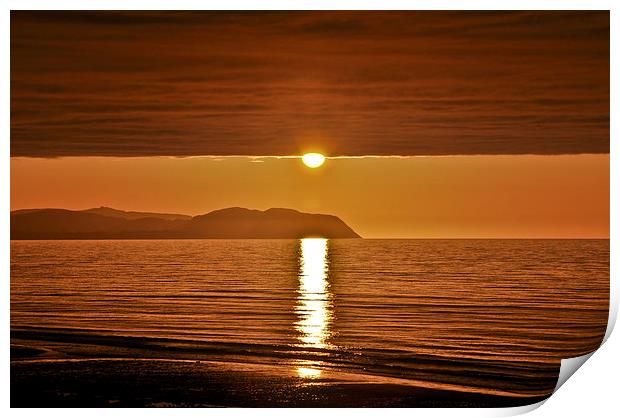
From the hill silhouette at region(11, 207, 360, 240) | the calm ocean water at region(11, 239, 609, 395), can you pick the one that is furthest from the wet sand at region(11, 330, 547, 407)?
the hill silhouette at region(11, 207, 360, 240)

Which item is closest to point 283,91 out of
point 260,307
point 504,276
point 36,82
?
point 36,82

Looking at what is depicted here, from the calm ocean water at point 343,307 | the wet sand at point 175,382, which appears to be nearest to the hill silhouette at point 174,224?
the calm ocean water at point 343,307

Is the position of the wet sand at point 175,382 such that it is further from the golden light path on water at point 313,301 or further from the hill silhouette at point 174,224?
the hill silhouette at point 174,224

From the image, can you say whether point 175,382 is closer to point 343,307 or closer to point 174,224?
point 174,224

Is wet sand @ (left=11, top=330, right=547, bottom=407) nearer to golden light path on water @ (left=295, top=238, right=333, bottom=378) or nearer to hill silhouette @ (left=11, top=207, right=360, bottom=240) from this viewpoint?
golden light path on water @ (left=295, top=238, right=333, bottom=378)

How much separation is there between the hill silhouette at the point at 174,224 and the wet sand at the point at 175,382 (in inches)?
19.3

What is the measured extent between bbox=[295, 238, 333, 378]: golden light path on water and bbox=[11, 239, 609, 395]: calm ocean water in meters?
0.02

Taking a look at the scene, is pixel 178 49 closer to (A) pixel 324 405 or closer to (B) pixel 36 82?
(B) pixel 36 82

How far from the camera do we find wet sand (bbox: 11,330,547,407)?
349cm

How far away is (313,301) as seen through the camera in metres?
5.50

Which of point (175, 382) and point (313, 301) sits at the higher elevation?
point (313, 301)

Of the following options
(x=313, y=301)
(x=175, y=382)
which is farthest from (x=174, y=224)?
(x=313, y=301)

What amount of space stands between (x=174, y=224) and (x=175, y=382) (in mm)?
653

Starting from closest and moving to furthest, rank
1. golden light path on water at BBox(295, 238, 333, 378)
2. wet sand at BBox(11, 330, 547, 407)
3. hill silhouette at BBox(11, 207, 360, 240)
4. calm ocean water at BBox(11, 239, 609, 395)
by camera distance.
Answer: wet sand at BBox(11, 330, 547, 407)
hill silhouette at BBox(11, 207, 360, 240)
calm ocean water at BBox(11, 239, 609, 395)
golden light path on water at BBox(295, 238, 333, 378)
